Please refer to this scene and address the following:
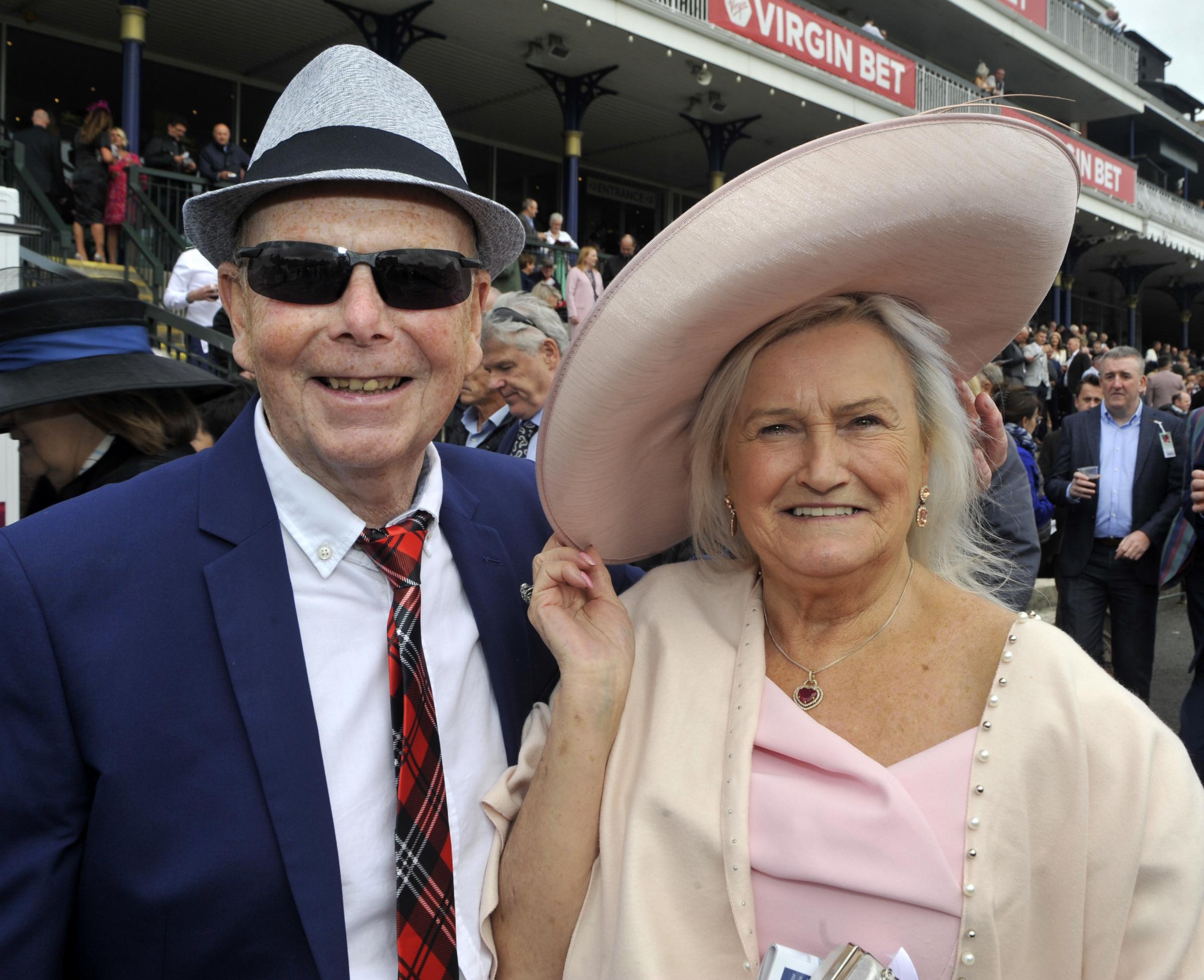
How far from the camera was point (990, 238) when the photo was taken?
1.70 metres

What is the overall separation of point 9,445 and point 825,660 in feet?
9.69

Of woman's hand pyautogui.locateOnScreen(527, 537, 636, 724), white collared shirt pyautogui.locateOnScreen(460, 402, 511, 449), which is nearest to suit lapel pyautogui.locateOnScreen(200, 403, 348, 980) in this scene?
woman's hand pyautogui.locateOnScreen(527, 537, 636, 724)

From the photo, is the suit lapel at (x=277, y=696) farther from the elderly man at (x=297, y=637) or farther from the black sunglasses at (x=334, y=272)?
the black sunglasses at (x=334, y=272)

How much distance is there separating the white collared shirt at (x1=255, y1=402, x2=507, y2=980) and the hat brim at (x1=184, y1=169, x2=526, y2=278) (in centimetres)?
36

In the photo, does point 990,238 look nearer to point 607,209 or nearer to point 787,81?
point 787,81

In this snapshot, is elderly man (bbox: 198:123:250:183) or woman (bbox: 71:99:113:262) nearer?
woman (bbox: 71:99:113:262)

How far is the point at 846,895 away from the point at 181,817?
1064 mm

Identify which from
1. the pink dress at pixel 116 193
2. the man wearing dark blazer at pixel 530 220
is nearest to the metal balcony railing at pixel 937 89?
the man wearing dark blazer at pixel 530 220

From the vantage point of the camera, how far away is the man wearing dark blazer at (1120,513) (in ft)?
18.7

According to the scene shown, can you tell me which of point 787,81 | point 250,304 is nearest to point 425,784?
point 250,304

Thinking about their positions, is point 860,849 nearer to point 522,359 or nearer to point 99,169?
point 522,359

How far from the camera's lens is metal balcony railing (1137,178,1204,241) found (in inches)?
999

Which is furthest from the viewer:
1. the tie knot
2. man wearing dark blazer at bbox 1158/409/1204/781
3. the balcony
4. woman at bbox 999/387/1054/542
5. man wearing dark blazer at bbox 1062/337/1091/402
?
the balcony

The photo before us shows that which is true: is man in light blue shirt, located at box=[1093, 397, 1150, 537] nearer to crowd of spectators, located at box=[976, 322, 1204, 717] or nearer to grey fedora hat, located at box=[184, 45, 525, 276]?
crowd of spectators, located at box=[976, 322, 1204, 717]
